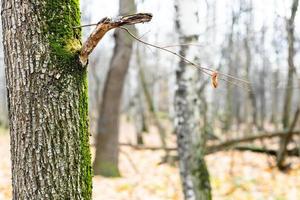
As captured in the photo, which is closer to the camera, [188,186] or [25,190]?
[25,190]

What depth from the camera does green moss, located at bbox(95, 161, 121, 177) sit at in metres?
11.3

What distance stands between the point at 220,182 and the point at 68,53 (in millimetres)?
7428

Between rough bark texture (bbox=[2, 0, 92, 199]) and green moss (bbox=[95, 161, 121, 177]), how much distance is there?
333 inches

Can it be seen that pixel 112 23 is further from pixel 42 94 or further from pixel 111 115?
pixel 111 115

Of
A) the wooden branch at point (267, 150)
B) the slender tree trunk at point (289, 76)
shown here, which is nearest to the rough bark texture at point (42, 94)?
the slender tree trunk at point (289, 76)

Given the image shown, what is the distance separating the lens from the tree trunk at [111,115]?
11.0 m

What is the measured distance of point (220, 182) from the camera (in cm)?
968

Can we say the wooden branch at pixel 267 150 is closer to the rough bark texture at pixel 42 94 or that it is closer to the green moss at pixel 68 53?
the green moss at pixel 68 53

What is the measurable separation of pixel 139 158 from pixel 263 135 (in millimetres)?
5295

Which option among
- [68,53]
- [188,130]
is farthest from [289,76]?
[68,53]

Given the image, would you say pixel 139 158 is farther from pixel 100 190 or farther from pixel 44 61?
pixel 44 61

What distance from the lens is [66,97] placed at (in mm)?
2836

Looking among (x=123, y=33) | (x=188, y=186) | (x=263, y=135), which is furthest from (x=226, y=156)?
(x=188, y=186)

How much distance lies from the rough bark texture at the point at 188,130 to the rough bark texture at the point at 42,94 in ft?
9.57
